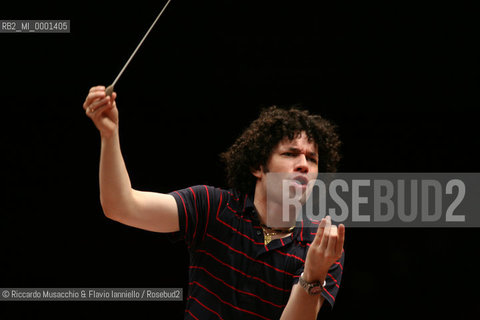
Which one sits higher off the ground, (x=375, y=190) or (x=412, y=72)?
(x=412, y=72)

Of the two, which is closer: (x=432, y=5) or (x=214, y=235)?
(x=214, y=235)

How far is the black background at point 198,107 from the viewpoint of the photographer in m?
2.46

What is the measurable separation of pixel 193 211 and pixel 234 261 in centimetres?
19

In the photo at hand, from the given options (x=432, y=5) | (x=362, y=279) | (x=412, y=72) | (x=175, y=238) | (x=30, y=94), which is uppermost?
(x=432, y=5)

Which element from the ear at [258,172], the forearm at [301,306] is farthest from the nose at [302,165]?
the forearm at [301,306]

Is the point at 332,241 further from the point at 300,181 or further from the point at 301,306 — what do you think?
the point at 300,181

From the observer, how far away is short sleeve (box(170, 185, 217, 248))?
4.76ft

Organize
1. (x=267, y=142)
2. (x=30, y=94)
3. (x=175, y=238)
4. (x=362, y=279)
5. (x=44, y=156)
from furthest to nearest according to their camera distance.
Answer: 1. (x=362, y=279)
2. (x=44, y=156)
3. (x=30, y=94)
4. (x=267, y=142)
5. (x=175, y=238)

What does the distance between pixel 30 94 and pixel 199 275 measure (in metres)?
1.38

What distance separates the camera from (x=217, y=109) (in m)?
2.67

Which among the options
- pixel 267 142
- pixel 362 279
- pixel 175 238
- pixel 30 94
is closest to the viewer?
pixel 175 238

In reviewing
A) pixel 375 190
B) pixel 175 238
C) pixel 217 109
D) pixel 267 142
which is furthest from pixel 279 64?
pixel 175 238

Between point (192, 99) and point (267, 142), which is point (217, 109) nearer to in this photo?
point (192, 99)

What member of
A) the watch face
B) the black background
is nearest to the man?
the watch face
